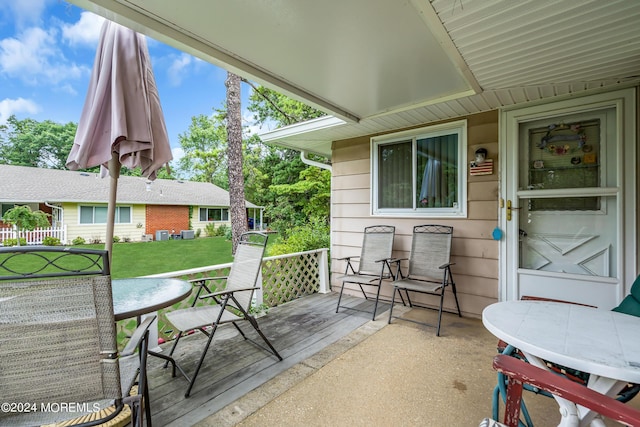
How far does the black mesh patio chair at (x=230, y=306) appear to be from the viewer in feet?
7.37

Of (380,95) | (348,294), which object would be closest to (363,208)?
(348,294)

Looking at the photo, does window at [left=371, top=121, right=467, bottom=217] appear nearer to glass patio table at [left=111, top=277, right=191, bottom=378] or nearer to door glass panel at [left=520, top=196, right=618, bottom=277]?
door glass panel at [left=520, top=196, right=618, bottom=277]

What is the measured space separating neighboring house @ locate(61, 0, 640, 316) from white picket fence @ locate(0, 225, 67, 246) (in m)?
13.0

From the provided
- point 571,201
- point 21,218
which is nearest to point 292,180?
point 21,218

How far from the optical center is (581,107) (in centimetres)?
295

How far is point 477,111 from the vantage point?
3.49m

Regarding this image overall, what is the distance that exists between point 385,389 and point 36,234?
15.3 m

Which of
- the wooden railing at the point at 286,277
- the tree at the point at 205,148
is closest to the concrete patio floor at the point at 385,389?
the wooden railing at the point at 286,277

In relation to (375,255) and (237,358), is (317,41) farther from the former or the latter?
(375,255)

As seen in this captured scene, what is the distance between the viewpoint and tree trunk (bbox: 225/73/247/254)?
624 centimetres

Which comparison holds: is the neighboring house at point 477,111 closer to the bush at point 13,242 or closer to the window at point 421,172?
the window at point 421,172

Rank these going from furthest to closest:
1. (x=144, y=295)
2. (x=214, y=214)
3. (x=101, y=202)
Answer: (x=214, y=214)
(x=101, y=202)
(x=144, y=295)

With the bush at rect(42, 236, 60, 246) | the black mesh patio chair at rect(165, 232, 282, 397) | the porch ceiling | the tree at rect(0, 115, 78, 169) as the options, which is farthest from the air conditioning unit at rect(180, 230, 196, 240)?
the porch ceiling

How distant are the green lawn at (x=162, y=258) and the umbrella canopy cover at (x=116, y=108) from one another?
712 centimetres
